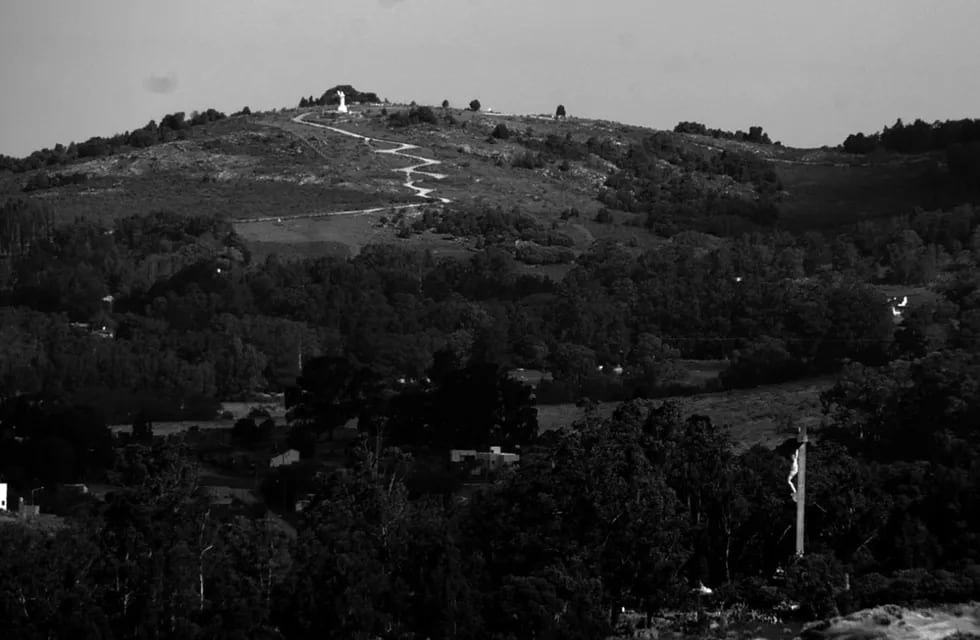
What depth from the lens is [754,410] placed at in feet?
200

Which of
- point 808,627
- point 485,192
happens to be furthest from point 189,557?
point 485,192

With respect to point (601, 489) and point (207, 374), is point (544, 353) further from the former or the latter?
point (601, 489)

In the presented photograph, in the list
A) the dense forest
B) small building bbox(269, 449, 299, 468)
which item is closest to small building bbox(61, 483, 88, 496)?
the dense forest

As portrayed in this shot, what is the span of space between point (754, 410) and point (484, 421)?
847cm

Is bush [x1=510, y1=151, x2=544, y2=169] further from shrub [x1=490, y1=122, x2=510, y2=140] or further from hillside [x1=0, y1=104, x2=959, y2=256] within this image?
shrub [x1=490, y1=122, x2=510, y2=140]

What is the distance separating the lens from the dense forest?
33125 mm

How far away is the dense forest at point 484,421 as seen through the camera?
33.1 meters

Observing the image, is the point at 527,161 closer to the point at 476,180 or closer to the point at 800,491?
the point at 476,180

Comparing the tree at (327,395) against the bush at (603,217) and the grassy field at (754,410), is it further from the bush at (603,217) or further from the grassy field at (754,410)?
the bush at (603,217)

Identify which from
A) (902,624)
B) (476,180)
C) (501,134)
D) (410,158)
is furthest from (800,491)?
(501,134)

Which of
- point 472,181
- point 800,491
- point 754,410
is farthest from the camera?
point 472,181

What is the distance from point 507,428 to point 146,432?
9.71 m

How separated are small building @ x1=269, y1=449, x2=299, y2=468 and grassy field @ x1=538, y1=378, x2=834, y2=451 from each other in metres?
7.14

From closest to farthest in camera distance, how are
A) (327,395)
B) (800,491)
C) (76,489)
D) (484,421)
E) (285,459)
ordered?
(800,491) → (76,489) → (285,459) → (484,421) → (327,395)
